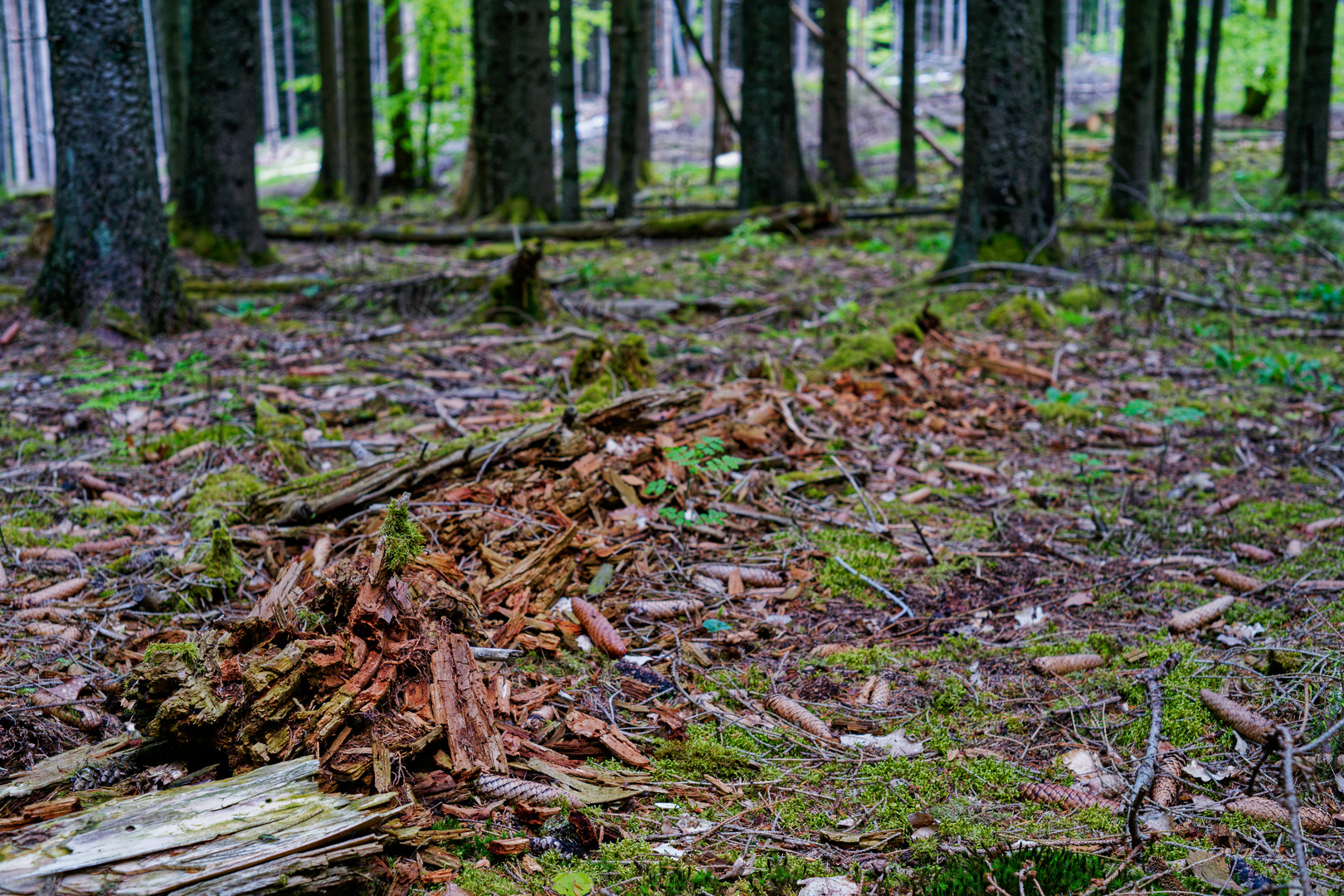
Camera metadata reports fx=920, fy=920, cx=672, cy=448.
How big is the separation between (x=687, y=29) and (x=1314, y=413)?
9.19 m

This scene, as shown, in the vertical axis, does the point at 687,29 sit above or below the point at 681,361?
above

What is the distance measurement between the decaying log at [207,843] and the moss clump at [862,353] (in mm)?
5067

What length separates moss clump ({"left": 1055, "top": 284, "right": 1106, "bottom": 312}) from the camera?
345 inches

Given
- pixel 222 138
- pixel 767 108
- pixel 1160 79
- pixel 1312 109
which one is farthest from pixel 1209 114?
pixel 222 138

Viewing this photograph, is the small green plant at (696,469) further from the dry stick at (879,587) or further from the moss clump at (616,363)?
the moss clump at (616,363)

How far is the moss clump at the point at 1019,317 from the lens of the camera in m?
8.25

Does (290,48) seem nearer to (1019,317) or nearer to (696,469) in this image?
(1019,317)

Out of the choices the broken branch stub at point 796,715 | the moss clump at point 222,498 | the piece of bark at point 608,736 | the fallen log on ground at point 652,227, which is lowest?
the broken branch stub at point 796,715

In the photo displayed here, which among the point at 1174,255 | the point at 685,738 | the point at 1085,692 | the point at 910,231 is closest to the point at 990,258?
the point at 1174,255

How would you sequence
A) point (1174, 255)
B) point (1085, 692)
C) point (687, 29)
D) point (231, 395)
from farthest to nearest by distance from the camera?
point (687, 29)
point (1174, 255)
point (231, 395)
point (1085, 692)

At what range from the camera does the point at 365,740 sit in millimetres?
2510

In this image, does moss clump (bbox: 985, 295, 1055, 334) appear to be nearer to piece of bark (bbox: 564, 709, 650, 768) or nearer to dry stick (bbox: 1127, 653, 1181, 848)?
dry stick (bbox: 1127, 653, 1181, 848)

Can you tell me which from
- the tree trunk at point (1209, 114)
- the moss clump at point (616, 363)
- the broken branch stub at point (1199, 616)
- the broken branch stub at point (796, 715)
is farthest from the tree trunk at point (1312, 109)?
the broken branch stub at point (796, 715)

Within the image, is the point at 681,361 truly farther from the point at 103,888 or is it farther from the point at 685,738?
the point at 103,888
